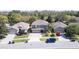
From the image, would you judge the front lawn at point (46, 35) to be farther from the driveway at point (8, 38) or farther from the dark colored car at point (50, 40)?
the driveway at point (8, 38)

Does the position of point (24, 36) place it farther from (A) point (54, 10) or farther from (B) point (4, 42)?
(A) point (54, 10)

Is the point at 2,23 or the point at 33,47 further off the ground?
the point at 2,23

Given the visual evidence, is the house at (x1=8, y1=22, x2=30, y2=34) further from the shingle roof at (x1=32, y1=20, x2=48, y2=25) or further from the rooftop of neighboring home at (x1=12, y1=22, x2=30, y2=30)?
the shingle roof at (x1=32, y1=20, x2=48, y2=25)

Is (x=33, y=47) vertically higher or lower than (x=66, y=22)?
lower
